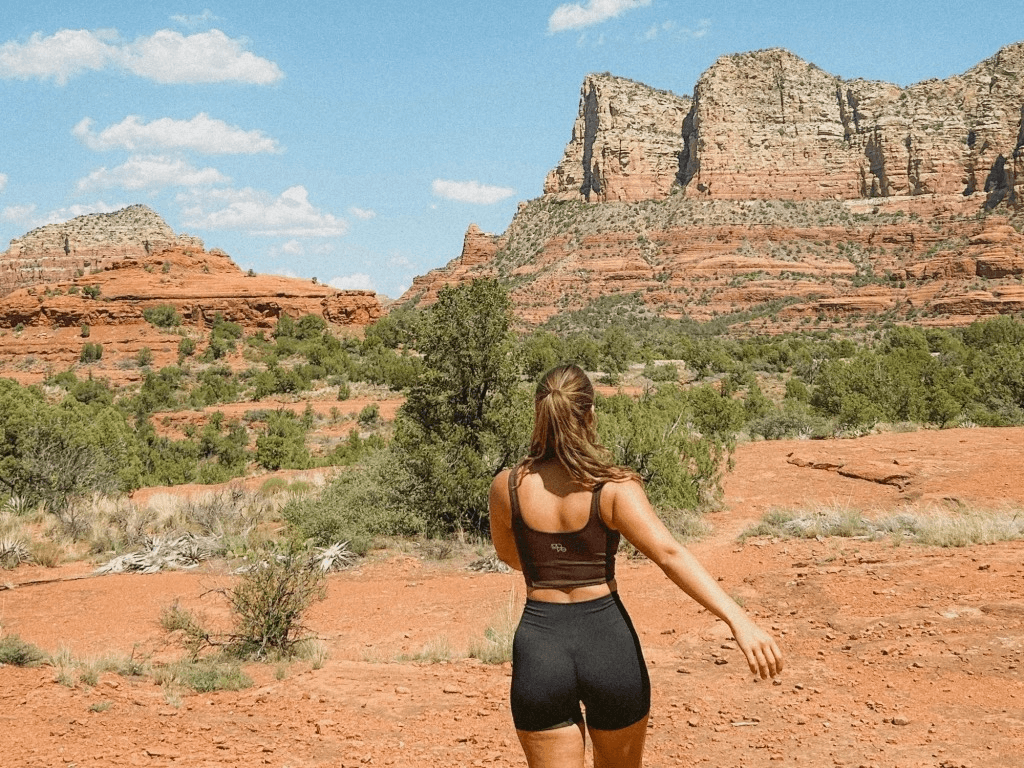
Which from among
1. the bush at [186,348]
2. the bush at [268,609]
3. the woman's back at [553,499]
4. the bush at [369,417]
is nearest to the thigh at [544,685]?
the woman's back at [553,499]

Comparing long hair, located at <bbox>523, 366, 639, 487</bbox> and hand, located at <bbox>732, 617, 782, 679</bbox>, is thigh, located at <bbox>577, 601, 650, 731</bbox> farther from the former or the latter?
long hair, located at <bbox>523, 366, 639, 487</bbox>

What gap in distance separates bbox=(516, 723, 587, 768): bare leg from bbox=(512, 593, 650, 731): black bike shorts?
0.07ft

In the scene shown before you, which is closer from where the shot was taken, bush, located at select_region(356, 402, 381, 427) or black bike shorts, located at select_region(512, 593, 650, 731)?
black bike shorts, located at select_region(512, 593, 650, 731)

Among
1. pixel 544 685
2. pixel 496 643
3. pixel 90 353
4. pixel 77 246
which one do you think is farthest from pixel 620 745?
pixel 77 246

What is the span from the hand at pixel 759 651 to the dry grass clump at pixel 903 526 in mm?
7772

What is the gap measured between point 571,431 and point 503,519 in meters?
0.39

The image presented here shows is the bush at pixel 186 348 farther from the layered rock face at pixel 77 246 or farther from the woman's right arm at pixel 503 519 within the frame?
the woman's right arm at pixel 503 519

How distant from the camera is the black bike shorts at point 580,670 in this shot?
7.99 ft

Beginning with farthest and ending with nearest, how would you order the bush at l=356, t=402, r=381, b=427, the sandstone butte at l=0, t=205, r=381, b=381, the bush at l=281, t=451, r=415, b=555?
the sandstone butte at l=0, t=205, r=381, b=381 < the bush at l=356, t=402, r=381, b=427 < the bush at l=281, t=451, r=415, b=555

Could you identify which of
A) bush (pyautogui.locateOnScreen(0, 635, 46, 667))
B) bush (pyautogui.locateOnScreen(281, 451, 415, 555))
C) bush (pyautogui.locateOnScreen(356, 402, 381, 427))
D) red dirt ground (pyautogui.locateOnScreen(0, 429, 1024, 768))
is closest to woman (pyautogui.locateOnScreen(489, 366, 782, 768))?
red dirt ground (pyautogui.locateOnScreen(0, 429, 1024, 768))

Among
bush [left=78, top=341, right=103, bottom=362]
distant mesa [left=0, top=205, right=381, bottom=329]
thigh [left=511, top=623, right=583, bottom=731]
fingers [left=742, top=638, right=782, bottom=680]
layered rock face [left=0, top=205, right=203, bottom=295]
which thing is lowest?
thigh [left=511, top=623, right=583, bottom=731]

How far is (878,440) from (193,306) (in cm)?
3976

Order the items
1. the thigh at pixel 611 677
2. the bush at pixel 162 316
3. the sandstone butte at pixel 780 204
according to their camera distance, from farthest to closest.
Result: the sandstone butte at pixel 780 204
the bush at pixel 162 316
the thigh at pixel 611 677

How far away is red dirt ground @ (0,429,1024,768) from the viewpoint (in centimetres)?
448
